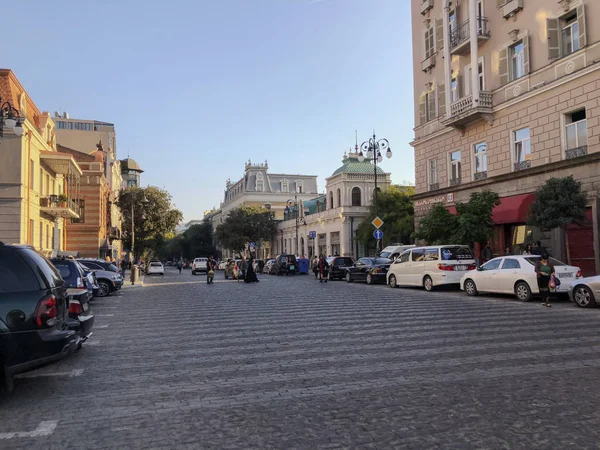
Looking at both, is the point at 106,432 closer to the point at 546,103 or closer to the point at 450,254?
the point at 450,254

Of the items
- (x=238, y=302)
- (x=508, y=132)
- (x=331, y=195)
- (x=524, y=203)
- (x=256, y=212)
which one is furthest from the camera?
(x=256, y=212)

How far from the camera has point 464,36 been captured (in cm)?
2794

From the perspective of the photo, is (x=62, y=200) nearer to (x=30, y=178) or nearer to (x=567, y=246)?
(x=30, y=178)

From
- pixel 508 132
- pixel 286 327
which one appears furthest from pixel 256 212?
pixel 286 327

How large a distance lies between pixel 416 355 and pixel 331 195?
56309mm

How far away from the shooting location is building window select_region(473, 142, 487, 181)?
2742 cm

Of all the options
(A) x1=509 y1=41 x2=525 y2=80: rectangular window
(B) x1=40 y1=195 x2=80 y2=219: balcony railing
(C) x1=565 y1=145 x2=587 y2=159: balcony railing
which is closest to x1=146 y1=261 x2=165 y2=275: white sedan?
(B) x1=40 y1=195 x2=80 y2=219: balcony railing

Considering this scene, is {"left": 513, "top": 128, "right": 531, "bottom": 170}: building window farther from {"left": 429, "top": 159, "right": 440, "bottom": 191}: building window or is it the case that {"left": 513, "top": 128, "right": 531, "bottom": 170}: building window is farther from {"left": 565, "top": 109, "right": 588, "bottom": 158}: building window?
{"left": 429, "top": 159, "right": 440, "bottom": 191}: building window

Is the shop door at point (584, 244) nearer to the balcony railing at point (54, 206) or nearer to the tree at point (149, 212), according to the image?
the balcony railing at point (54, 206)

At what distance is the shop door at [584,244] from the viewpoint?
21.0 m

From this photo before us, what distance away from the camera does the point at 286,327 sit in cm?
1162

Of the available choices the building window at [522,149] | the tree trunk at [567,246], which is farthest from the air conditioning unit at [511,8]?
the tree trunk at [567,246]

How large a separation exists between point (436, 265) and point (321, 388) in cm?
1640

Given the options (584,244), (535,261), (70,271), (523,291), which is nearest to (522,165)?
(584,244)
